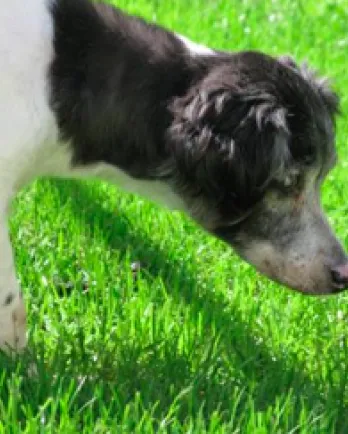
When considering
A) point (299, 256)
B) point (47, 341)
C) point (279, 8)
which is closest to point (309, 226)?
point (299, 256)

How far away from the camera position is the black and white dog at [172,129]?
10.4 ft

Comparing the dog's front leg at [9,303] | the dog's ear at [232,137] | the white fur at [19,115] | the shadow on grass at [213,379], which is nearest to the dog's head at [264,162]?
the dog's ear at [232,137]

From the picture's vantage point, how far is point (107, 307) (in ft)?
11.8

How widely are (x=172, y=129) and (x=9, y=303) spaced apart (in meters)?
0.67

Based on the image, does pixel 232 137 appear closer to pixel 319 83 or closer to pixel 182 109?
pixel 182 109

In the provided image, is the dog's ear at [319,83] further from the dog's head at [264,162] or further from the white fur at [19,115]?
the white fur at [19,115]

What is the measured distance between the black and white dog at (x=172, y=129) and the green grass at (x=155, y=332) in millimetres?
248

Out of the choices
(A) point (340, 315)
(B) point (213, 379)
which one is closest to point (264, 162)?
(B) point (213, 379)

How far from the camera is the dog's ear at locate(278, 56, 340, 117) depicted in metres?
3.42

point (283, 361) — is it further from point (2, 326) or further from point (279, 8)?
point (279, 8)

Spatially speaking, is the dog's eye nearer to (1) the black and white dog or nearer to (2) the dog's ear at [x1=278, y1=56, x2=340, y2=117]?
(1) the black and white dog

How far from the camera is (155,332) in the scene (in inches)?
136

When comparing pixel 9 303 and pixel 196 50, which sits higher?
pixel 196 50

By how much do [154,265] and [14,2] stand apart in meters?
1.19
